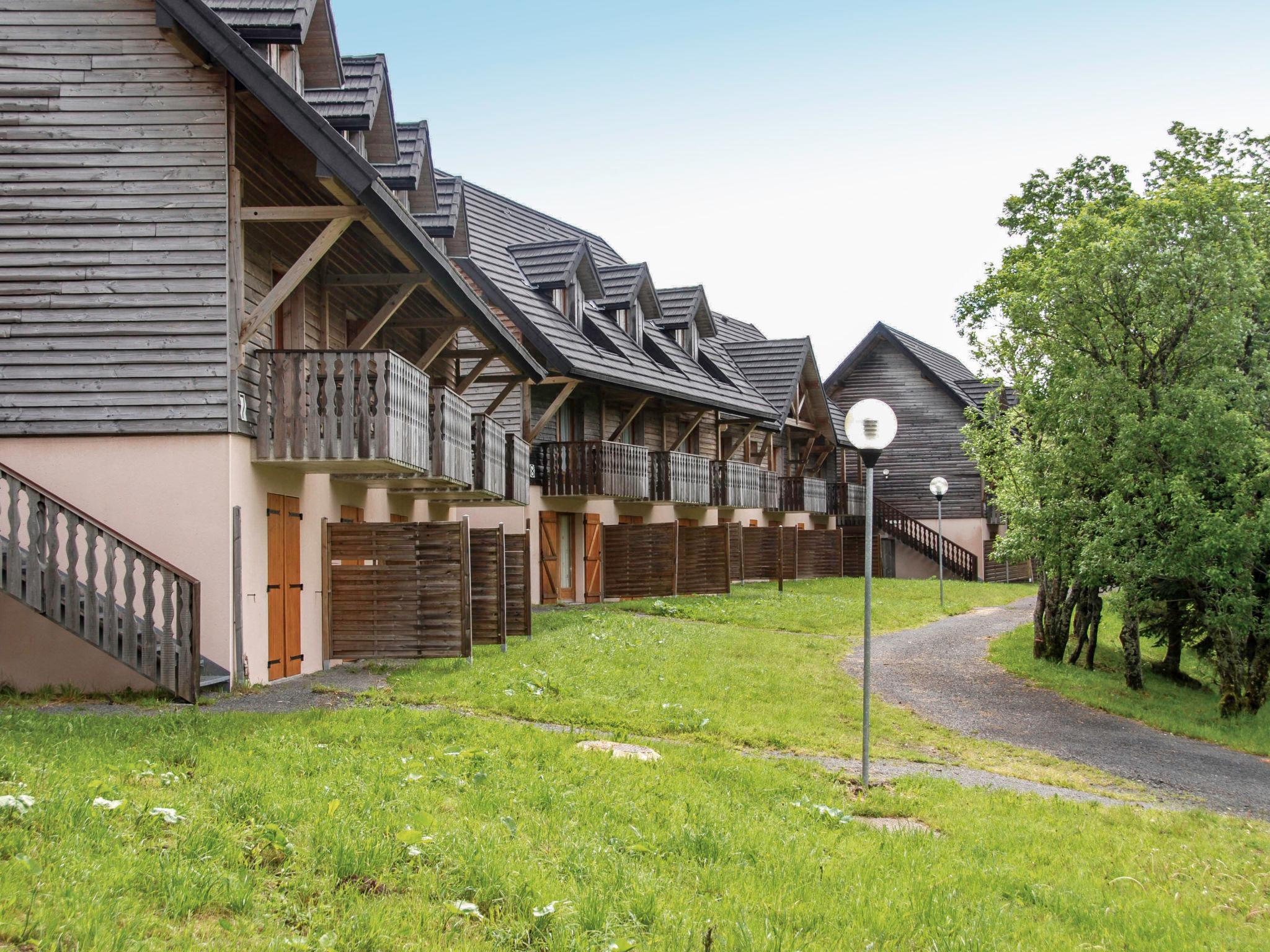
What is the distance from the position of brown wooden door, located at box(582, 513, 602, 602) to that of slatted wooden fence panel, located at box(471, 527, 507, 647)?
1379 centimetres

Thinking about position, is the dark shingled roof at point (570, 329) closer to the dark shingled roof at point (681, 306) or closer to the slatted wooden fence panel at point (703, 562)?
the dark shingled roof at point (681, 306)

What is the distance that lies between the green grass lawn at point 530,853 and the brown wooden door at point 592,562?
2023cm

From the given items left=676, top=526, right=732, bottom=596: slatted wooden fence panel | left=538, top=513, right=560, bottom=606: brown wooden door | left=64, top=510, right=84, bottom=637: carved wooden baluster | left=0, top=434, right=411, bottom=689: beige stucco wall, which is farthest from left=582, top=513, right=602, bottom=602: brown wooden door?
left=64, top=510, right=84, bottom=637: carved wooden baluster

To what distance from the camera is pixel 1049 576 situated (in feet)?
76.9

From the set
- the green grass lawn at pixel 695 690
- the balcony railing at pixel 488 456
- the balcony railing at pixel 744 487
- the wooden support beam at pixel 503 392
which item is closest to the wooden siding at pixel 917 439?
the balcony railing at pixel 744 487

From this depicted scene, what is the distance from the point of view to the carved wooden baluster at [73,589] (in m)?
12.0

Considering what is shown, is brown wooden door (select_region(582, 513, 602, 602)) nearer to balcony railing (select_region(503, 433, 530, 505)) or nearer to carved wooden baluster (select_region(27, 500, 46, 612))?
balcony railing (select_region(503, 433, 530, 505))

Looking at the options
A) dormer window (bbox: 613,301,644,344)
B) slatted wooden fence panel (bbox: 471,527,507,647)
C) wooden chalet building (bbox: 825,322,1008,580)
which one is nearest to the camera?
slatted wooden fence panel (bbox: 471,527,507,647)

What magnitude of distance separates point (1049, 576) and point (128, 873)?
20608mm

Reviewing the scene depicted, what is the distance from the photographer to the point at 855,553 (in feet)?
152

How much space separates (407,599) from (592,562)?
15310mm

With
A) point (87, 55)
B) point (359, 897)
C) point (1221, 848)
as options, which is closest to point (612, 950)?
point (359, 897)

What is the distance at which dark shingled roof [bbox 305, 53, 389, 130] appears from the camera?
55.1ft

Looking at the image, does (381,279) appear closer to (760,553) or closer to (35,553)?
(35,553)
